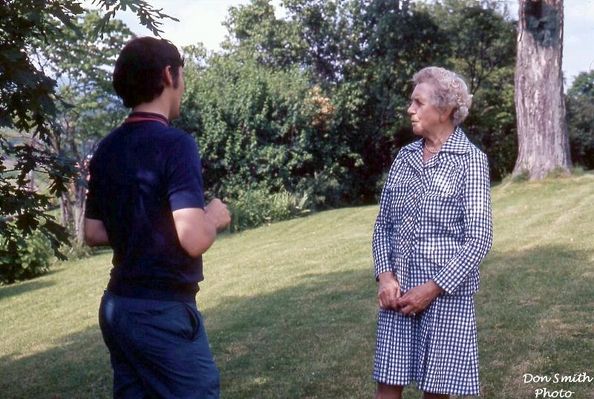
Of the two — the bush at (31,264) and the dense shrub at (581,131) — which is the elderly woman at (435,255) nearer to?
the bush at (31,264)

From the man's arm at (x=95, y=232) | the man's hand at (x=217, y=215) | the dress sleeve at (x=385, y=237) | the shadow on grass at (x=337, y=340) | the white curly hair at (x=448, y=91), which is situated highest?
the white curly hair at (x=448, y=91)

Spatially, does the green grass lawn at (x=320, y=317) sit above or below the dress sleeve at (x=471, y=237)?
below

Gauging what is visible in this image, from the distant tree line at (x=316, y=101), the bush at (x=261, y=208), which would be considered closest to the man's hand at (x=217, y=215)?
the distant tree line at (x=316, y=101)

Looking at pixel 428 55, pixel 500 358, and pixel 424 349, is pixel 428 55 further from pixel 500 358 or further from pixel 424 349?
pixel 424 349

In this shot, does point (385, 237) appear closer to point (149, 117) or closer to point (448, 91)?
point (448, 91)

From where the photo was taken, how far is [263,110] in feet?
67.5

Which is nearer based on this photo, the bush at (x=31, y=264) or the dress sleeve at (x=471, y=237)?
the dress sleeve at (x=471, y=237)

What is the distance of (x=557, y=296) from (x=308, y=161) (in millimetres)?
14441

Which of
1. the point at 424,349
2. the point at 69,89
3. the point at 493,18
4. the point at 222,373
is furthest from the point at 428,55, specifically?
the point at 424,349

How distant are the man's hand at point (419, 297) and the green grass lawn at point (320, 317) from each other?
1.57 m

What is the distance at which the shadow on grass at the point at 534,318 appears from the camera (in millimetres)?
5266

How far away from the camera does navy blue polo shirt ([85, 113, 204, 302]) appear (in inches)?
104

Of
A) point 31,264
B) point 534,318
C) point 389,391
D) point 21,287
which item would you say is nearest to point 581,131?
point 31,264

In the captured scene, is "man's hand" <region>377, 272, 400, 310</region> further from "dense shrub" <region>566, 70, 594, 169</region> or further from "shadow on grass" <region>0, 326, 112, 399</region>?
"dense shrub" <region>566, 70, 594, 169</region>
